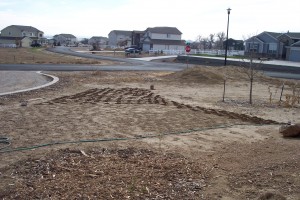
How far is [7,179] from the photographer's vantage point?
19.3 feet

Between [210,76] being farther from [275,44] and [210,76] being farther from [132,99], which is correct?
[275,44]

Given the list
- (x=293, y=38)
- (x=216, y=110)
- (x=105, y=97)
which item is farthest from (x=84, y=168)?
(x=293, y=38)

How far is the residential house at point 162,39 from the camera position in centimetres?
8069

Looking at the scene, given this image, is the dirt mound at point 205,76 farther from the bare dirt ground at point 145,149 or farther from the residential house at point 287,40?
the residential house at point 287,40

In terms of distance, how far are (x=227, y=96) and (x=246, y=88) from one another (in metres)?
4.51

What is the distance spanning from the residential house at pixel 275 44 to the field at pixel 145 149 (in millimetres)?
44933

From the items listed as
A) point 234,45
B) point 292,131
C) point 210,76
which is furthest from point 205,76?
point 234,45

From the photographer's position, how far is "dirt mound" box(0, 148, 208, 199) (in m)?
5.29

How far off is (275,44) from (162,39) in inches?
1177

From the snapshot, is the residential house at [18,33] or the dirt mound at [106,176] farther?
the residential house at [18,33]

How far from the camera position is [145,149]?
25.6ft

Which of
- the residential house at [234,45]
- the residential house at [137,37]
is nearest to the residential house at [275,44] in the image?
the residential house at [234,45]

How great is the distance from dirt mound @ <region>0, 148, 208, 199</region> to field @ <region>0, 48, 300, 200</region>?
0.02 m

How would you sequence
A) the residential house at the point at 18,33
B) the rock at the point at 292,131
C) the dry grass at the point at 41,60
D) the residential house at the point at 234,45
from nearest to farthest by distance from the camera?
1. the rock at the point at 292,131
2. the dry grass at the point at 41,60
3. the residential house at the point at 234,45
4. the residential house at the point at 18,33
